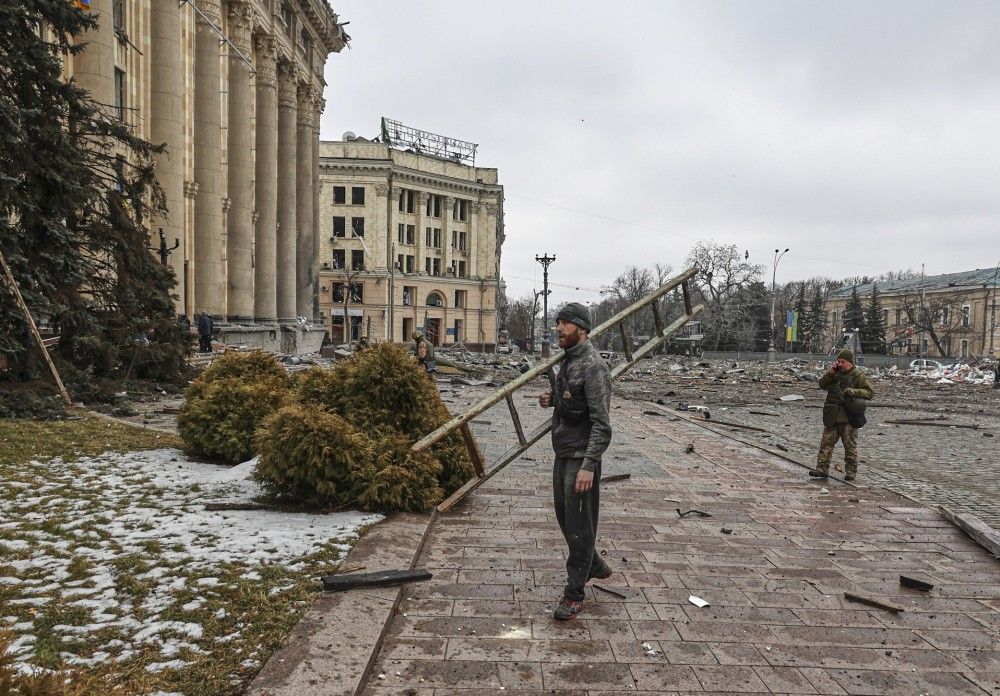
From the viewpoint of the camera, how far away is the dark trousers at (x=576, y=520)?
411cm

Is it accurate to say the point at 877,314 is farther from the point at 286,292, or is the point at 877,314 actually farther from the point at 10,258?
the point at 10,258

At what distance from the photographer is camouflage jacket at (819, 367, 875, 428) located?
8.84m

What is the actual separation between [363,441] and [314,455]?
1.44ft

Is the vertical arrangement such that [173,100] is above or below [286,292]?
above

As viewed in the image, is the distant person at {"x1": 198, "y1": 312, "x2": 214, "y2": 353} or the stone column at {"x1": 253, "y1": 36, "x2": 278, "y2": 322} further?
the stone column at {"x1": 253, "y1": 36, "x2": 278, "y2": 322}

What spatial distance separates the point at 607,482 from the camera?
8109mm

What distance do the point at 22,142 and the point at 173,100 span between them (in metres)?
14.1

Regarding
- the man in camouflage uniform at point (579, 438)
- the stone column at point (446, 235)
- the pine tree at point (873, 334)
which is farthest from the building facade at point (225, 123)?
the pine tree at point (873, 334)

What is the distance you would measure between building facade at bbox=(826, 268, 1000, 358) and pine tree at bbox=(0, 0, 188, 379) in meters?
70.2

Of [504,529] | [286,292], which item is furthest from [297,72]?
[504,529]

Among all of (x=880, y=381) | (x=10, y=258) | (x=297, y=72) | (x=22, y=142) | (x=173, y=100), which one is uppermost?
(x=297, y=72)

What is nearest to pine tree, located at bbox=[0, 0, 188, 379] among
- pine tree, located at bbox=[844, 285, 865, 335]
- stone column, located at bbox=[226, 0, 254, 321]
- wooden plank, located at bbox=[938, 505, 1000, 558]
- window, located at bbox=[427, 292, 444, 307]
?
wooden plank, located at bbox=[938, 505, 1000, 558]

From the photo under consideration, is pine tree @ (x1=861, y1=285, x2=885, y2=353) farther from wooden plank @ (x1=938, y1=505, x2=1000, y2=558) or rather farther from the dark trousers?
the dark trousers

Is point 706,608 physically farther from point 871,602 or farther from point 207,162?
point 207,162
